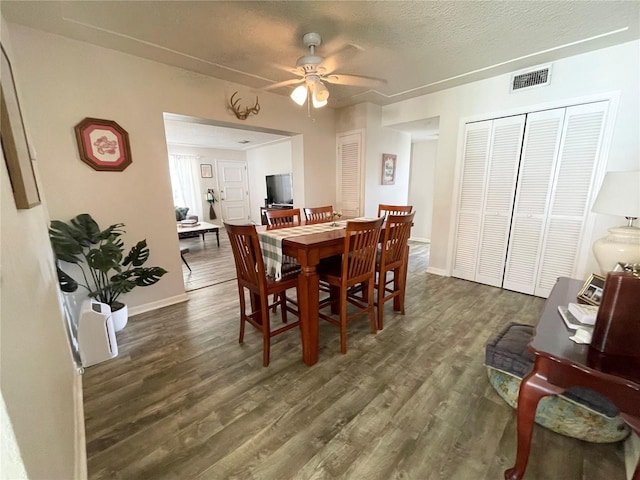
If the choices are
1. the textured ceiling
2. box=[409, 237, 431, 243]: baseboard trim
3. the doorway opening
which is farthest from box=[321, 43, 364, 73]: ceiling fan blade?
box=[409, 237, 431, 243]: baseboard trim

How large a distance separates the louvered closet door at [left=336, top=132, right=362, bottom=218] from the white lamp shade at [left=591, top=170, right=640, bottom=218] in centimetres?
282

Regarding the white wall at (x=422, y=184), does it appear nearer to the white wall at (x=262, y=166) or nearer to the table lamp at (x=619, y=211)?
the white wall at (x=262, y=166)

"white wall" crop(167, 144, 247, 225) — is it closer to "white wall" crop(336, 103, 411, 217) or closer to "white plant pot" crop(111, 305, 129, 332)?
"white wall" crop(336, 103, 411, 217)

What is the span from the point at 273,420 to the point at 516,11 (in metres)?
3.13

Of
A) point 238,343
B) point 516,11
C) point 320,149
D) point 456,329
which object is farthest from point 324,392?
point 320,149

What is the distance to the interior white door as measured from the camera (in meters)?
7.54

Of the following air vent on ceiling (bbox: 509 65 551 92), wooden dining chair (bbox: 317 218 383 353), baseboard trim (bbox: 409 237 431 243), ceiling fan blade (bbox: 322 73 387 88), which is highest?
air vent on ceiling (bbox: 509 65 551 92)

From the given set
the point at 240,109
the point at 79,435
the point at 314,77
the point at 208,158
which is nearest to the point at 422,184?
the point at 240,109

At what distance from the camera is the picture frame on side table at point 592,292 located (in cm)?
134

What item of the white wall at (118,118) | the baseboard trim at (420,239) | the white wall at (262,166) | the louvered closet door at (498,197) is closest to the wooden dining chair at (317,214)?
the white wall at (118,118)

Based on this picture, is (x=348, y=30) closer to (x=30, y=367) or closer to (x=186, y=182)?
(x=30, y=367)

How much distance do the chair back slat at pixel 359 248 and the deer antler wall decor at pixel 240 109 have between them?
2212mm

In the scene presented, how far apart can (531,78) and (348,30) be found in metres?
2.05

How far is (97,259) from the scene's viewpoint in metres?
1.94
